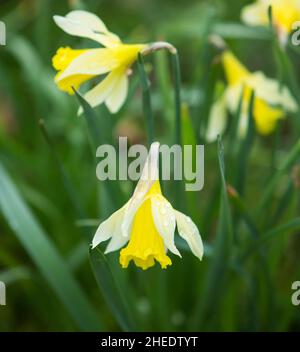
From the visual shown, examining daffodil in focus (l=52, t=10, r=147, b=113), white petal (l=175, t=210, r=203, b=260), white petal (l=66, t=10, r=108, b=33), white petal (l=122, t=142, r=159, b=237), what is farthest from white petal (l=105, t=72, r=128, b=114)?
white petal (l=175, t=210, r=203, b=260)

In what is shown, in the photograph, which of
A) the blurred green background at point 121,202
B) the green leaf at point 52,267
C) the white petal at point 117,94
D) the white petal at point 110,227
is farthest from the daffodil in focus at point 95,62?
the green leaf at point 52,267

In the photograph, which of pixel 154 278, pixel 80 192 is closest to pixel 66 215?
pixel 80 192

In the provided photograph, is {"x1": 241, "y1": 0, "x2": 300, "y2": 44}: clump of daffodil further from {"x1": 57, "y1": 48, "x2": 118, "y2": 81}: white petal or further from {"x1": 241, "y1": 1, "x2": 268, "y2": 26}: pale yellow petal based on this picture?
{"x1": 57, "y1": 48, "x2": 118, "y2": 81}: white petal

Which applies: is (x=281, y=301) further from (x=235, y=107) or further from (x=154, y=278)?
(x=235, y=107)

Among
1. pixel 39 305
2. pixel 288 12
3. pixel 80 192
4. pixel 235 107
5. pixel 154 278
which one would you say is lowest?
pixel 39 305

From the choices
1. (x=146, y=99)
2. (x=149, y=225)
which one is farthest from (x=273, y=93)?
(x=149, y=225)

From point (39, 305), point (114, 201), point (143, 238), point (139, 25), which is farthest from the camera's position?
point (139, 25)
